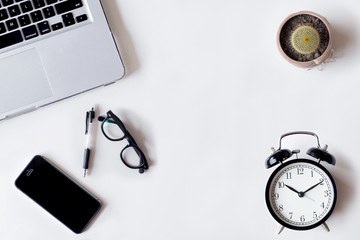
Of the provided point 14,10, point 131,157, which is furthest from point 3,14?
point 131,157

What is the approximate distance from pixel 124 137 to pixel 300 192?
0.34m

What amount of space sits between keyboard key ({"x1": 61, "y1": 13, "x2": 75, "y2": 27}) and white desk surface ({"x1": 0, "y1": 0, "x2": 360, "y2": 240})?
0.25 feet

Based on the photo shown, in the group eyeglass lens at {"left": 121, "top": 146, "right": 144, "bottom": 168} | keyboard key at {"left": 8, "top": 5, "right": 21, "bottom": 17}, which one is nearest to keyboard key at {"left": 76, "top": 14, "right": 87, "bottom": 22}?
keyboard key at {"left": 8, "top": 5, "right": 21, "bottom": 17}

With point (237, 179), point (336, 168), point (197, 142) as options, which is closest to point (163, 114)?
point (197, 142)

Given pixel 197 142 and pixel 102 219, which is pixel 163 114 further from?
pixel 102 219

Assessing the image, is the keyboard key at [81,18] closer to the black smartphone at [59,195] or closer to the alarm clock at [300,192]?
the black smartphone at [59,195]

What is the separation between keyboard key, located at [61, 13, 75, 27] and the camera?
0.81m

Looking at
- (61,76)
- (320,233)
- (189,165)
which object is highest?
(61,76)

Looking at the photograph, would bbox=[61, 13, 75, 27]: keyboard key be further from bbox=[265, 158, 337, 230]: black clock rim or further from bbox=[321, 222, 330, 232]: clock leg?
bbox=[321, 222, 330, 232]: clock leg

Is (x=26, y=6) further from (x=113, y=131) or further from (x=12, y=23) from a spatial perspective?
(x=113, y=131)

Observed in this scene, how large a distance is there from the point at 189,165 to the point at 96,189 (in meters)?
0.19

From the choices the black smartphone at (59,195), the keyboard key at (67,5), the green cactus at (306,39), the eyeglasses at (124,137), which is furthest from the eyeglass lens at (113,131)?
the green cactus at (306,39)

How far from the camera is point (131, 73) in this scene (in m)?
0.86

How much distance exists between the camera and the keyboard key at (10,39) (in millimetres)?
818
